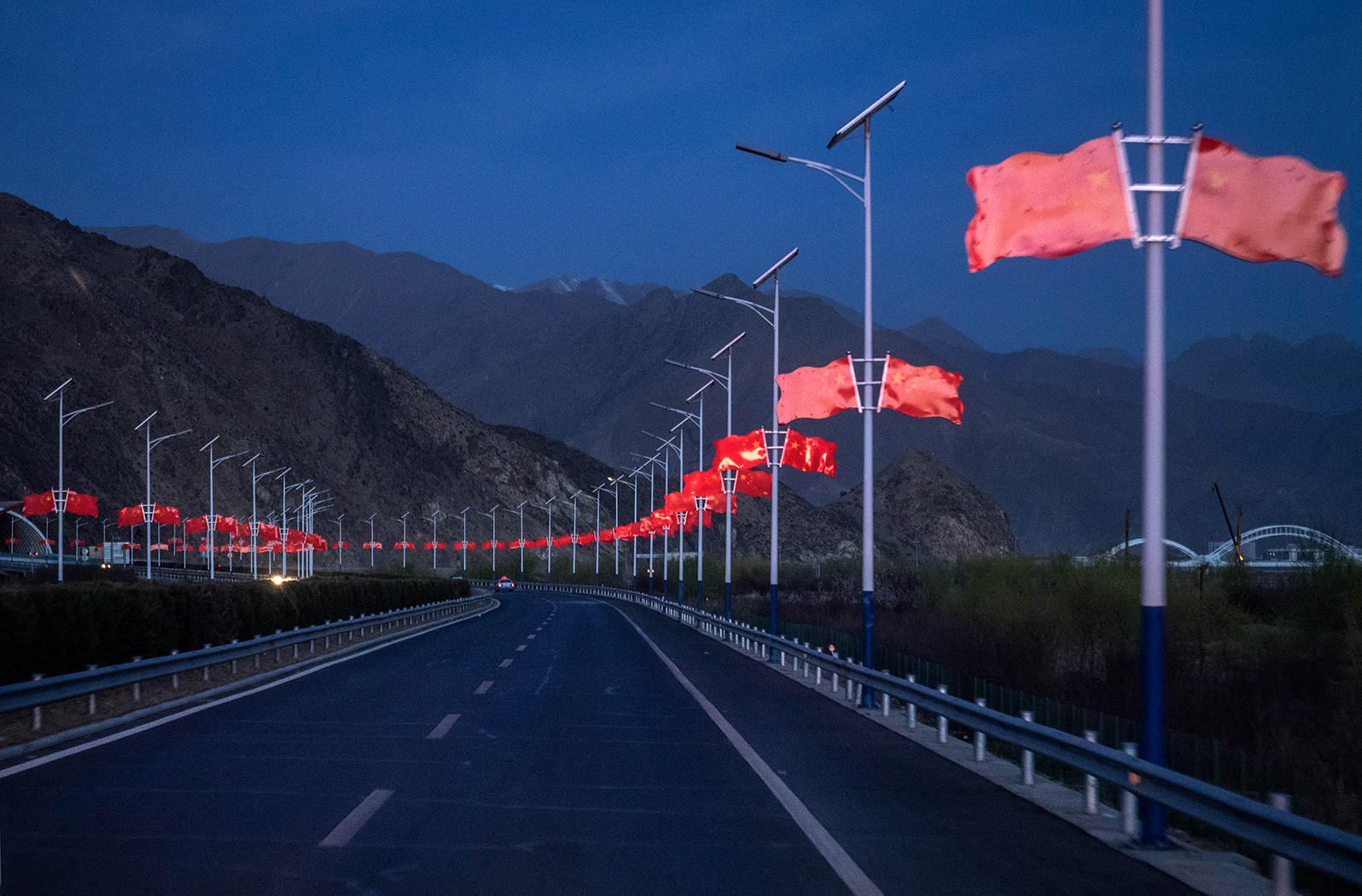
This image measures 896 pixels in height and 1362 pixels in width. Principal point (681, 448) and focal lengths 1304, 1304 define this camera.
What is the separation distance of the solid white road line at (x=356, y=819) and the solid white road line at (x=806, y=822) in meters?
3.15

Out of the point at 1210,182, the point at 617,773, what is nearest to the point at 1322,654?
the point at 1210,182

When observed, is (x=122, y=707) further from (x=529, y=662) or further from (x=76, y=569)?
(x=76, y=569)

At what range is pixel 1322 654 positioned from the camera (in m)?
18.3

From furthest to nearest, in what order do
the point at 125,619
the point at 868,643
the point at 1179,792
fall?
1. the point at 125,619
2. the point at 868,643
3. the point at 1179,792

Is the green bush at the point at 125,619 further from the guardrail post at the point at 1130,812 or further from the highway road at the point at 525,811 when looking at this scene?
the guardrail post at the point at 1130,812

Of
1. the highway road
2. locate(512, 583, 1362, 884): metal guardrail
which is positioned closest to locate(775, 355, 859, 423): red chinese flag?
the highway road

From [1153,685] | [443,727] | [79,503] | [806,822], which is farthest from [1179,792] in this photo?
[79,503]

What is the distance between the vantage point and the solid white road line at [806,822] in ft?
25.5

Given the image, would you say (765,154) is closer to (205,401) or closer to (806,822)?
(806,822)

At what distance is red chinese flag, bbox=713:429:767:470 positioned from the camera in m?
37.6

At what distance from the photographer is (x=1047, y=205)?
1130 cm

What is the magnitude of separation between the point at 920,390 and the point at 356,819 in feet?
45.9

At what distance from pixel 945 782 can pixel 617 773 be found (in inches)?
118

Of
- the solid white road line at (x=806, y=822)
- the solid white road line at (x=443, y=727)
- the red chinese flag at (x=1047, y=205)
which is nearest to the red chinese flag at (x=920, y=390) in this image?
the solid white road line at (x=806, y=822)
